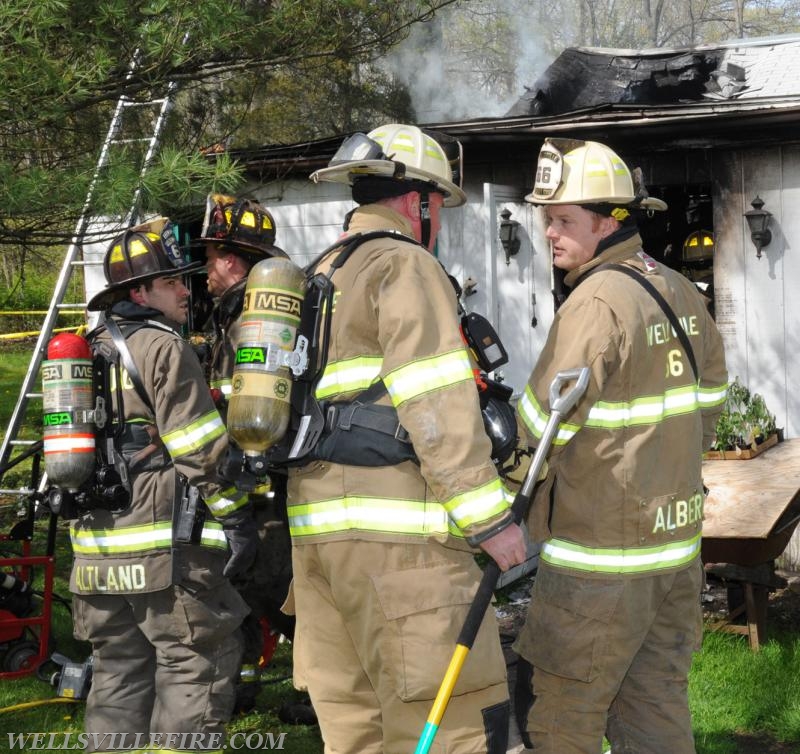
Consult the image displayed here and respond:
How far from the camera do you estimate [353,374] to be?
9.29 feet

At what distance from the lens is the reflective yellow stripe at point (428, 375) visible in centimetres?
265

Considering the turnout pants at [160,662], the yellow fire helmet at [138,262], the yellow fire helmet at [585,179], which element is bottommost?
the turnout pants at [160,662]

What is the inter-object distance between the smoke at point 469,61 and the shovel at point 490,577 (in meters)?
13.0

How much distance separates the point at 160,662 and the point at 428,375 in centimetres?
183

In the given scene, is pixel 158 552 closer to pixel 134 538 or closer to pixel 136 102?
pixel 134 538

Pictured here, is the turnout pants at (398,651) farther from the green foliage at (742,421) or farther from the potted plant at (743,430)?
the potted plant at (743,430)

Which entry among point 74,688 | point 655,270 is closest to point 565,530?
point 655,270

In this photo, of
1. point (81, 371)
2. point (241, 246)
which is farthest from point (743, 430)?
point (81, 371)

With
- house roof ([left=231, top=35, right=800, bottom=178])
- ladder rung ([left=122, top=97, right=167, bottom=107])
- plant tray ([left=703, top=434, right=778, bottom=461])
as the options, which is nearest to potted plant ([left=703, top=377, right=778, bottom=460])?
plant tray ([left=703, top=434, right=778, bottom=461])

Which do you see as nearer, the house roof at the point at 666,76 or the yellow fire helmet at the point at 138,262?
the yellow fire helmet at the point at 138,262

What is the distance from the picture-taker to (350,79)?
14.0 m

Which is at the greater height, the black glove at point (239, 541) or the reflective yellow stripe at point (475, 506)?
the reflective yellow stripe at point (475, 506)

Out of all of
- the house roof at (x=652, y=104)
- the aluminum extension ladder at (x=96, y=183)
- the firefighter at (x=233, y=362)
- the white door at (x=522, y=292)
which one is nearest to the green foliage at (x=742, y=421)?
the white door at (x=522, y=292)

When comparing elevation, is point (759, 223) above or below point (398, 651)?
above
